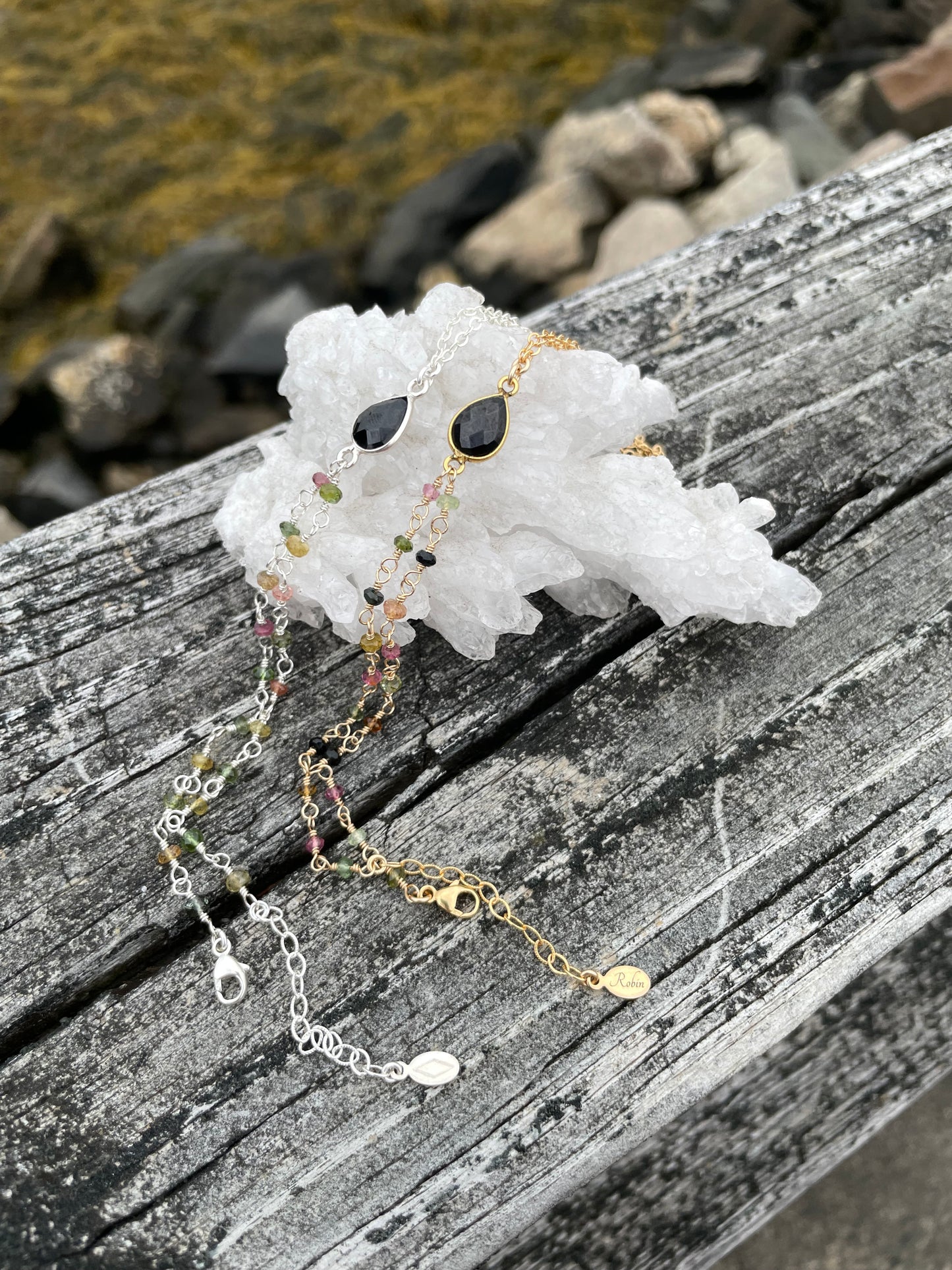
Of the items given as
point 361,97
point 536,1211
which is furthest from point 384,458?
point 361,97

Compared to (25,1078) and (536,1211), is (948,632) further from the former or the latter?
(25,1078)

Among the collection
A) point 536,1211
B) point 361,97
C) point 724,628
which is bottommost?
point 536,1211

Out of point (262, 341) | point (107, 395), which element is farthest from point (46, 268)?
point (262, 341)

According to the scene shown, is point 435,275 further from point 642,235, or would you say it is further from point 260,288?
point 642,235

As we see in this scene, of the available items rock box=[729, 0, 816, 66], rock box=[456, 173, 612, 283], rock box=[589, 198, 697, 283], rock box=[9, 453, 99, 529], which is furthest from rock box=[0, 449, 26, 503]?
rock box=[729, 0, 816, 66]

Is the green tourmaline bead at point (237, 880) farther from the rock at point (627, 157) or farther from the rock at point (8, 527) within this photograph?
the rock at point (627, 157)

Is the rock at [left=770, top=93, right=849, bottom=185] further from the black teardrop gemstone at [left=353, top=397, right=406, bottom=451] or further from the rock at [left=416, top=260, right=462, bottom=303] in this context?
the black teardrop gemstone at [left=353, top=397, right=406, bottom=451]
